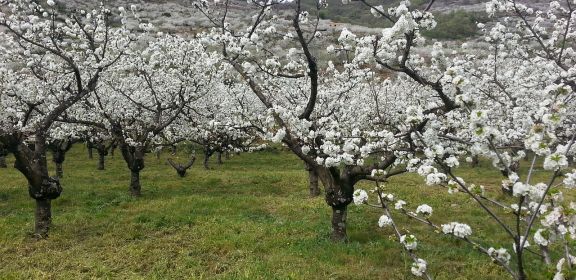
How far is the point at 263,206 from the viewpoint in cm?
1817

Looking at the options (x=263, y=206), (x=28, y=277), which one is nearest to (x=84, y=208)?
(x=263, y=206)

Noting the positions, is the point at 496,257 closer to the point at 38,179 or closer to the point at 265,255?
the point at 265,255

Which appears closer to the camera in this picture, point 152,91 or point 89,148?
point 152,91

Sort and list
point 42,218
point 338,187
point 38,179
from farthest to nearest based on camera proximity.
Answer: point 42,218, point 38,179, point 338,187

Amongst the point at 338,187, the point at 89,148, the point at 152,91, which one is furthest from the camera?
the point at 89,148

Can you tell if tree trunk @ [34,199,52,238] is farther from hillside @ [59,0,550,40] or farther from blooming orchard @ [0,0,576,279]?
hillside @ [59,0,550,40]

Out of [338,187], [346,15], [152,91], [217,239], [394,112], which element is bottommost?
[217,239]

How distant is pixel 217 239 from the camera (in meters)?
12.7

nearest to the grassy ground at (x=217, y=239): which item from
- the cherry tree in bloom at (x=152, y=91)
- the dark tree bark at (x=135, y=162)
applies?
the dark tree bark at (x=135, y=162)

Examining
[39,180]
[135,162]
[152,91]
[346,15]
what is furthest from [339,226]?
[346,15]

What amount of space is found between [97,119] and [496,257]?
2276cm

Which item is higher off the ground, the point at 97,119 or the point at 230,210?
the point at 97,119

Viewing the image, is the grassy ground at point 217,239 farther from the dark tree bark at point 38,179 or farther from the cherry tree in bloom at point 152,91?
the cherry tree in bloom at point 152,91

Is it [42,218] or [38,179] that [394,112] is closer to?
[38,179]
